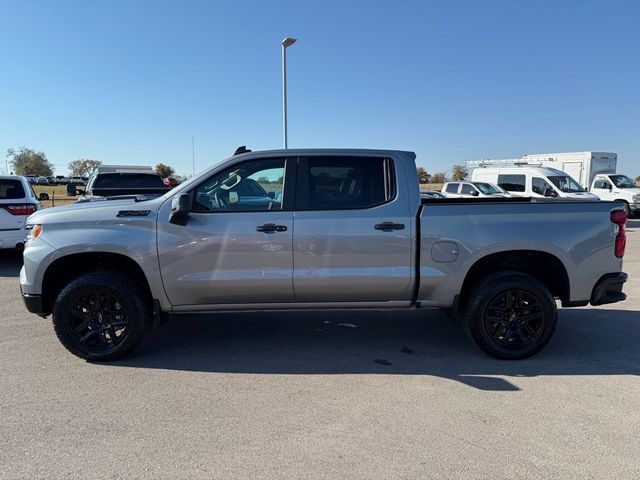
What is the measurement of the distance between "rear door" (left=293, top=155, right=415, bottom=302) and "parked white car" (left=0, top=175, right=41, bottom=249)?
6.52 metres

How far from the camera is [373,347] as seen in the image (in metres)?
4.68

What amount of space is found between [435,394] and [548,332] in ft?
4.62

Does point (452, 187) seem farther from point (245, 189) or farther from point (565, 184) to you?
point (245, 189)

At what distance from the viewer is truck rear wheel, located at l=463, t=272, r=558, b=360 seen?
167 inches

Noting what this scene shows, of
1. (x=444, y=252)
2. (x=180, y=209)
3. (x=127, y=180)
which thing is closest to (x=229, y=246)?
(x=180, y=209)

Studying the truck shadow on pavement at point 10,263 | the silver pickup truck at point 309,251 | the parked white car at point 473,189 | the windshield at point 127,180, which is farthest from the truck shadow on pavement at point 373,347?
the parked white car at point 473,189

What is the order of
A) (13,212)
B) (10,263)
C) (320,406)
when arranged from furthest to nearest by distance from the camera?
(10,263)
(13,212)
(320,406)

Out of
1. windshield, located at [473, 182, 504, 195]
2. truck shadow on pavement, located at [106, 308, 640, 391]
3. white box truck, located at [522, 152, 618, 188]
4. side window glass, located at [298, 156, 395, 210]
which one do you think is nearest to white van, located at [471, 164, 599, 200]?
windshield, located at [473, 182, 504, 195]

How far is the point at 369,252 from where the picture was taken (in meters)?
4.18

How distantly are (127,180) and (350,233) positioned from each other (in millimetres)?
7775

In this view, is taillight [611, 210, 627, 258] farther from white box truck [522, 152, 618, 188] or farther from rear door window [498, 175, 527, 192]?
white box truck [522, 152, 618, 188]

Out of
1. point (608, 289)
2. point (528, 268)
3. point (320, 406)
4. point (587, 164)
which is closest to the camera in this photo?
point (320, 406)

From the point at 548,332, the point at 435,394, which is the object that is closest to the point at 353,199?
the point at 435,394

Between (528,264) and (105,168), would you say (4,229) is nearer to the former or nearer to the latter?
(105,168)
